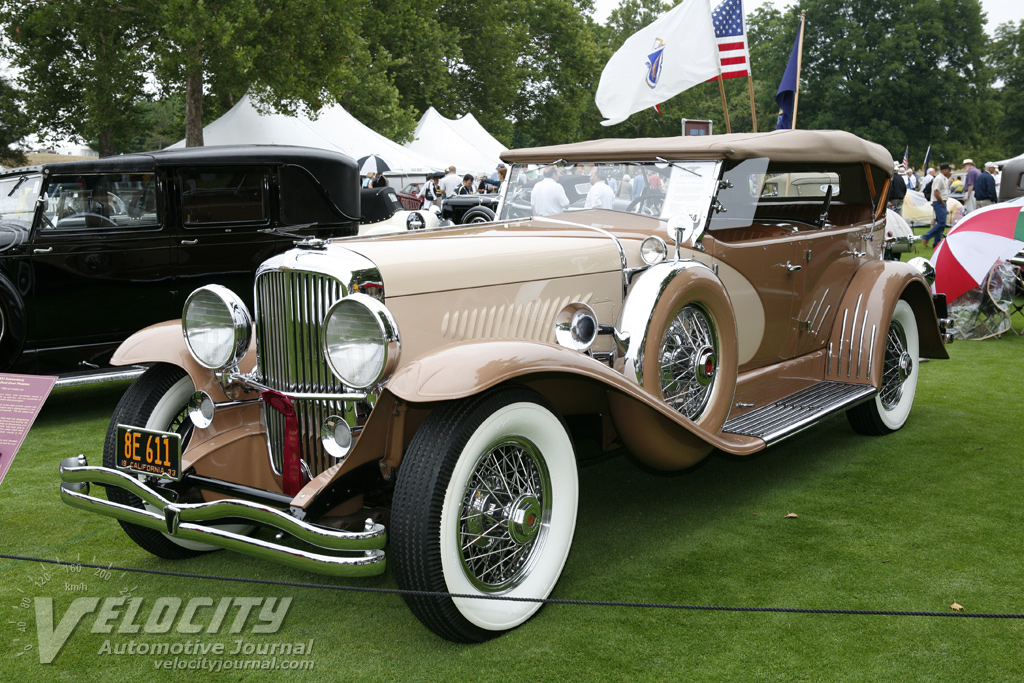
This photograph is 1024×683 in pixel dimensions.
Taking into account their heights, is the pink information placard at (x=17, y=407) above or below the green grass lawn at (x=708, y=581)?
above

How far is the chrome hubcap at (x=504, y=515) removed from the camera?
279cm

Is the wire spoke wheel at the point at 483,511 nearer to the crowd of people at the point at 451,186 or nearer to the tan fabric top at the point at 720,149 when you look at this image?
the tan fabric top at the point at 720,149

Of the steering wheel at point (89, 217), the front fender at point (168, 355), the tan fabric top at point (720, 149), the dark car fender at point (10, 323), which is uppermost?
the tan fabric top at point (720, 149)

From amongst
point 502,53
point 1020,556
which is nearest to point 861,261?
point 1020,556

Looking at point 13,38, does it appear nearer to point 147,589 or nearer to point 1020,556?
point 147,589

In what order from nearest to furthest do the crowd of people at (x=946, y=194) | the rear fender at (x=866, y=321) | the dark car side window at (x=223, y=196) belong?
the rear fender at (x=866, y=321) < the dark car side window at (x=223, y=196) < the crowd of people at (x=946, y=194)

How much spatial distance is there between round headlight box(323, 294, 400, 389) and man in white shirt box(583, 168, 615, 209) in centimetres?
188

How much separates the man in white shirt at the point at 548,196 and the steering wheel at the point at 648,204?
39 centimetres

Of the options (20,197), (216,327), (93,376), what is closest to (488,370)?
(216,327)

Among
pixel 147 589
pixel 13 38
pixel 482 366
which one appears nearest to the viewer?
pixel 482 366

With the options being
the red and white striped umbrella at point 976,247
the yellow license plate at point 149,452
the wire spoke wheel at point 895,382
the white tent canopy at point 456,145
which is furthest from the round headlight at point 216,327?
the white tent canopy at point 456,145

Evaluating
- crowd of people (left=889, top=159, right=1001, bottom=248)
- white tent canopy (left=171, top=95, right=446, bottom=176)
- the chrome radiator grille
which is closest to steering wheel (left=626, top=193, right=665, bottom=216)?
the chrome radiator grille

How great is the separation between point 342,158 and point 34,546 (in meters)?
4.63

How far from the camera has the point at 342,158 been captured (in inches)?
297
